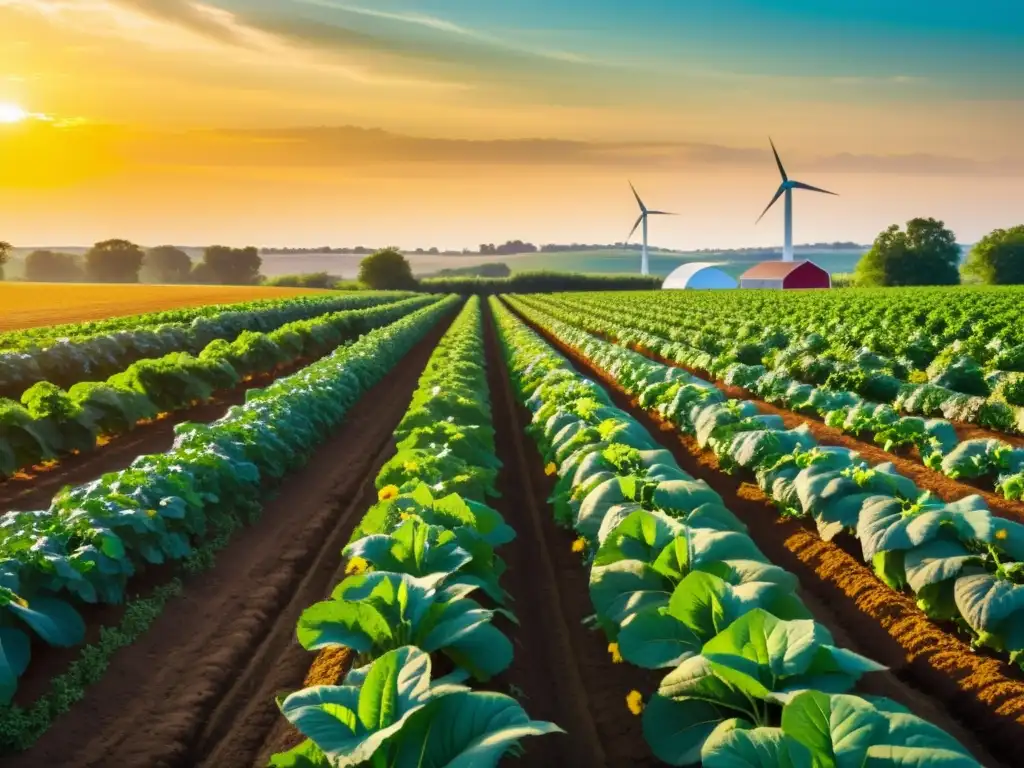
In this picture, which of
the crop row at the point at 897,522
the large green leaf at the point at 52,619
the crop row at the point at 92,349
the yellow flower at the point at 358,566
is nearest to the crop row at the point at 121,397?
the crop row at the point at 92,349

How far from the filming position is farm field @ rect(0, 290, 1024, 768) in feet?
11.9

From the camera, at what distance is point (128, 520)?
676cm

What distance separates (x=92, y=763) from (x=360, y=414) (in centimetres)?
1207

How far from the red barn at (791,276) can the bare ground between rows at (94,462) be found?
87545mm

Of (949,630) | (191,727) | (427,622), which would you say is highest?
(427,622)

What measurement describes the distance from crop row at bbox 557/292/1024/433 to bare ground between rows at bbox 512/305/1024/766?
20.2ft

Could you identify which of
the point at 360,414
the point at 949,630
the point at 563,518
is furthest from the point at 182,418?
the point at 949,630

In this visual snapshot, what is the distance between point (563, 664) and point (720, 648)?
2252 mm

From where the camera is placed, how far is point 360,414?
16.9 metres

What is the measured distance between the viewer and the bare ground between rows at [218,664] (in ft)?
16.9

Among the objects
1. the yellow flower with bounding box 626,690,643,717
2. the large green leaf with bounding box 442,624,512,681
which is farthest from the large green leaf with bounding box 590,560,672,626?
the large green leaf with bounding box 442,624,512,681

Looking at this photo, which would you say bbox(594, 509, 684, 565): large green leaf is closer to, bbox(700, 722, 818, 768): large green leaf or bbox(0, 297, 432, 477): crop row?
bbox(700, 722, 818, 768): large green leaf

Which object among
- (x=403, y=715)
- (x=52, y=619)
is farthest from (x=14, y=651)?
(x=403, y=715)

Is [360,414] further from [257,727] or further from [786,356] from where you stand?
[257,727]
